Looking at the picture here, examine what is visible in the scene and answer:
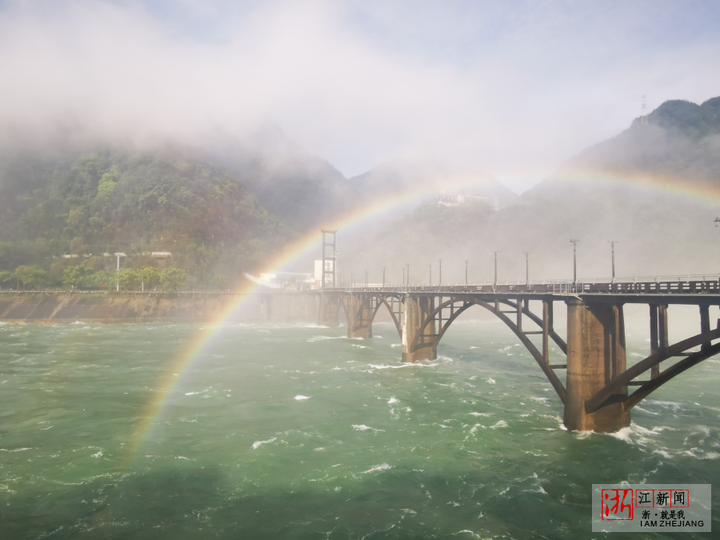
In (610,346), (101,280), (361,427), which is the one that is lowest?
(361,427)

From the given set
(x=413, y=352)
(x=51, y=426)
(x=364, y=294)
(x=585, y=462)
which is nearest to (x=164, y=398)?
(x=51, y=426)

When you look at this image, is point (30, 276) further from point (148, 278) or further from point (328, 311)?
point (328, 311)

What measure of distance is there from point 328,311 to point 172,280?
6506 centimetres

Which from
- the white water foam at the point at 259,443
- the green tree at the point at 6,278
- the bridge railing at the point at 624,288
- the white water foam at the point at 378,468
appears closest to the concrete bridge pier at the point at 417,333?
the bridge railing at the point at 624,288

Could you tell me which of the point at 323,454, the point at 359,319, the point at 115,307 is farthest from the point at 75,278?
the point at 323,454

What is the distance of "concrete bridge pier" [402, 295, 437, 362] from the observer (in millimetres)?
56281

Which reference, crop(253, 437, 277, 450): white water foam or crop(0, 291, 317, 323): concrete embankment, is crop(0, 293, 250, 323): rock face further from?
crop(253, 437, 277, 450): white water foam

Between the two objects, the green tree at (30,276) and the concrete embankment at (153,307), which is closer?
the concrete embankment at (153,307)

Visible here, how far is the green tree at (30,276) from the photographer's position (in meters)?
154

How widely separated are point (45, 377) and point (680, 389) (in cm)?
6374

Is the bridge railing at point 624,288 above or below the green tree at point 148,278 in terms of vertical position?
below

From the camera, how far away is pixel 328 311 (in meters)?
116

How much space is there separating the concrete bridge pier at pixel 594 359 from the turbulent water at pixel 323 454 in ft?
3.77

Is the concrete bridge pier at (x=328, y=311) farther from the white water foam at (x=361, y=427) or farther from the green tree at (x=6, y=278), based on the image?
the green tree at (x=6, y=278)
